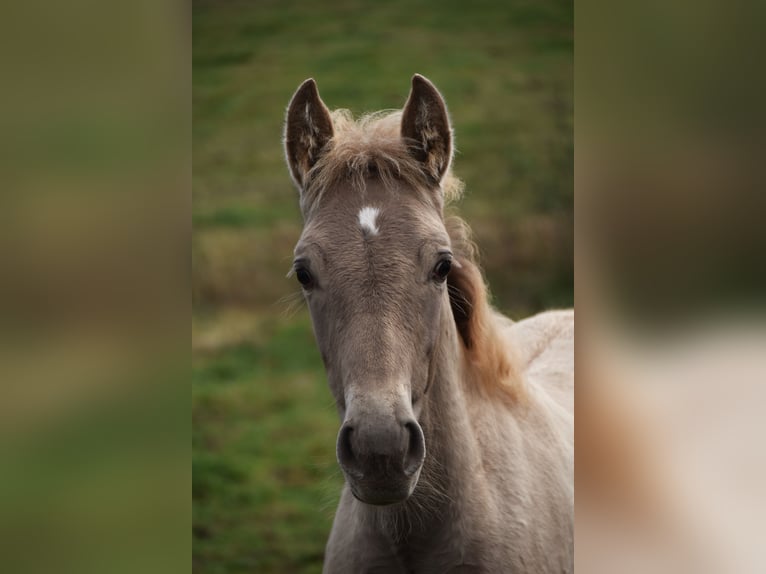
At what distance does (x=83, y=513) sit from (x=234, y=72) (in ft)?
9.96

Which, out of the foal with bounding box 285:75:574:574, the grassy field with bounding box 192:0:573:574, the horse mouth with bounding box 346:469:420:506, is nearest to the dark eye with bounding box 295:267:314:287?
the foal with bounding box 285:75:574:574

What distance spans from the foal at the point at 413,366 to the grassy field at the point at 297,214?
1.70 m

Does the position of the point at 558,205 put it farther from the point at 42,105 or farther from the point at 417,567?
the point at 42,105

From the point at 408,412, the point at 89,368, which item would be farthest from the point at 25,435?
the point at 408,412

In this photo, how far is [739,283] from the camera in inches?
29.1

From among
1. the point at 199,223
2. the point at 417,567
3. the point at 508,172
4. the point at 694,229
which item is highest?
the point at 508,172

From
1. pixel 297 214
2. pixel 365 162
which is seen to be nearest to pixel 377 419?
pixel 365 162

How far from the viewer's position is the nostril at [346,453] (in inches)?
54.7

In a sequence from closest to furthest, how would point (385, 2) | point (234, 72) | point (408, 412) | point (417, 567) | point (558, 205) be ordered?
point (408, 412)
point (417, 567)
point (385, 2)
point (234, 72)
point (558, 205)

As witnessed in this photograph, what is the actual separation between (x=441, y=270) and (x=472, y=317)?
0.32 metres

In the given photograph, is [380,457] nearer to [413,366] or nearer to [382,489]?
[382,489]

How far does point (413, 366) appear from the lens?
1518 mm

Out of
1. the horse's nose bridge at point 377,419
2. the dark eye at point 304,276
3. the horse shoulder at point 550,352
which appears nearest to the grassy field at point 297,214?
the horse shoulder at point 550,352

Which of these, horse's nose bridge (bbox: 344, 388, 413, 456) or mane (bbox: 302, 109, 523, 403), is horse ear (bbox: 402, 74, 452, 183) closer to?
mane (bbox: 302, 109, 523, 403)
